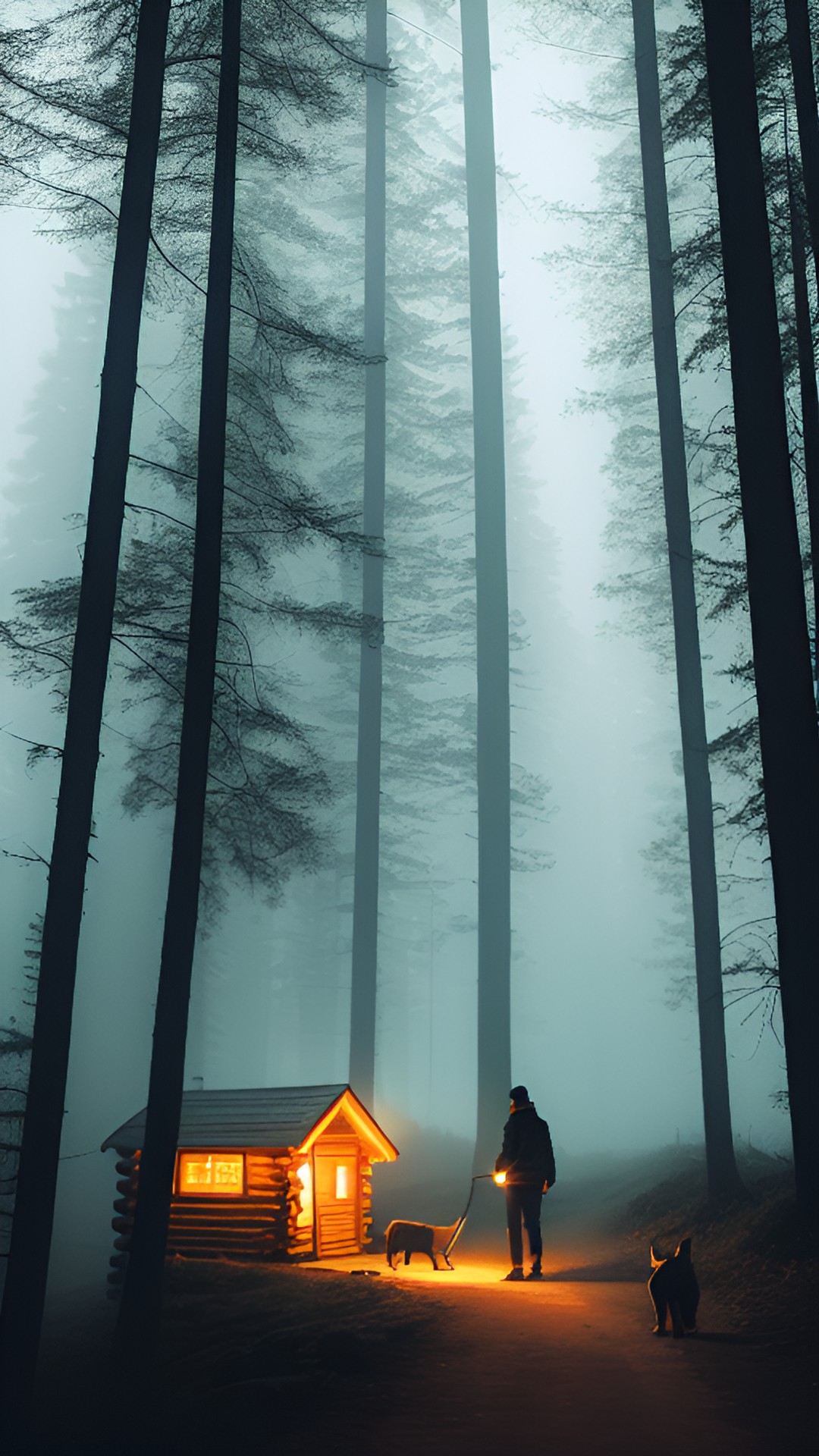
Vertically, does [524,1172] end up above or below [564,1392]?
above

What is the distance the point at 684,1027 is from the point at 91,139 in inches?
2168

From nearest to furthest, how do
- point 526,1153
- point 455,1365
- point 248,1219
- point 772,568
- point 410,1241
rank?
point 455,1365, point 772,568, point 526,1153, point 410,1241, point 248,1219

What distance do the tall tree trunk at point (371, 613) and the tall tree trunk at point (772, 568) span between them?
297 inches

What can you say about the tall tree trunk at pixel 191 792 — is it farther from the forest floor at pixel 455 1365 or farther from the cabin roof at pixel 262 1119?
the cabin roof at pixel 262 1119

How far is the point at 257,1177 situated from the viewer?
47.8 ft

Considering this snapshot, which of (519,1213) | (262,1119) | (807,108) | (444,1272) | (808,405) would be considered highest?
(807,108)

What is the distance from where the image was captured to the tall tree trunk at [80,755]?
7891mm

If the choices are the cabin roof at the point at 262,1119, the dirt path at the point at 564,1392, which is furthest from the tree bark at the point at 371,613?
the dirt path at the point at 564,1392

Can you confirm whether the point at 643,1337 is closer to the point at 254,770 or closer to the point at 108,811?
the point at 254,770

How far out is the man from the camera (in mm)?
11883

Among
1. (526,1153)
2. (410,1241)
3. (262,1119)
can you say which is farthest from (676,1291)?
(262,1119)

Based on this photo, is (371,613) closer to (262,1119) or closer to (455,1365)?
(262,1119)

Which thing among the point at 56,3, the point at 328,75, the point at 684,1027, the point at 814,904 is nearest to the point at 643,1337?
the point at 814,904

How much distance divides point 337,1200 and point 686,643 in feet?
31.9
